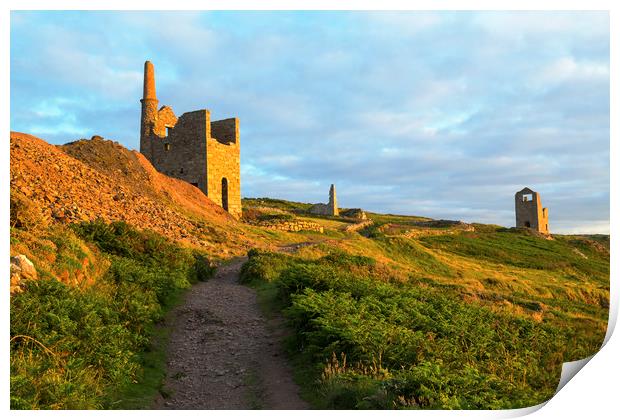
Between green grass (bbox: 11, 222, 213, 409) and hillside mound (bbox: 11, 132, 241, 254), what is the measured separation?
426 cm

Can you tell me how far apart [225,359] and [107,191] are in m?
18.1

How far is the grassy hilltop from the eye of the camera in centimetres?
800

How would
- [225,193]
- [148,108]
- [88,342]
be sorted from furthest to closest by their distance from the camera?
[148,108] < [225,193] < [88,342]

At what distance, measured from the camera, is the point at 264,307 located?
50.9ft

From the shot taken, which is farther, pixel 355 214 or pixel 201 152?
pixel 355 214

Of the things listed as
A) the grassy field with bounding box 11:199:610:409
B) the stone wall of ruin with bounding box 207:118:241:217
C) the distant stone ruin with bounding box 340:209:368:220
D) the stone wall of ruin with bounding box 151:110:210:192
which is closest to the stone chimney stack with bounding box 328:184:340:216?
the distant stone ruin with bounding box 340:209:368:220

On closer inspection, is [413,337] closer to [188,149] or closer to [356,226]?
[188,149]

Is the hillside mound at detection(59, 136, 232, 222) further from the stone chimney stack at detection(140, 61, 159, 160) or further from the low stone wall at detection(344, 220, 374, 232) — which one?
the low stone wall at detection(344, 220, 374, 232)

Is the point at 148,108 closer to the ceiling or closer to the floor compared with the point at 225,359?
closer to the ceiling

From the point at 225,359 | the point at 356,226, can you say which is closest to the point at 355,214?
the point at 356,226

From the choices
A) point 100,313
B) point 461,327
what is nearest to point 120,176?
point 100,313

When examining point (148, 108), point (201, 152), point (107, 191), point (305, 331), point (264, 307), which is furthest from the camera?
point (148, 108)

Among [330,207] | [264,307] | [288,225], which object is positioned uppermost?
[330,207]

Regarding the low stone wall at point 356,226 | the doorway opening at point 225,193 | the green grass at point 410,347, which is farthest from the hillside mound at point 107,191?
the low stone wall at point 356,226
